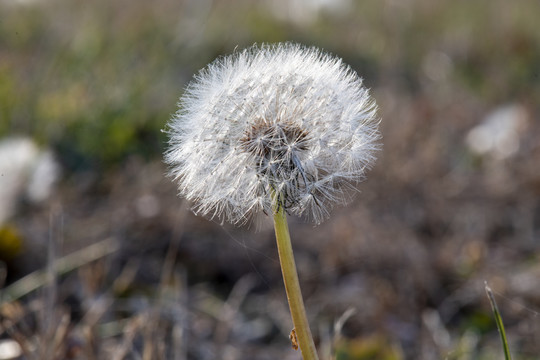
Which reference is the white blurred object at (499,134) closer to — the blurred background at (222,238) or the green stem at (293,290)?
the blurred background at (222,238)

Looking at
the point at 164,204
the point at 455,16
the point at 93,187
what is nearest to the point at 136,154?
the point at 93,187

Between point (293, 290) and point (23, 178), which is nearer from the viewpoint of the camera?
point (293, 290)

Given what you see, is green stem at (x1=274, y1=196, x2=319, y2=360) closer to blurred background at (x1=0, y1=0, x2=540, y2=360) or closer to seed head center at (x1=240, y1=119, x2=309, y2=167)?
seed head center at (x1=240, y1=119, x2=309, y2=167)

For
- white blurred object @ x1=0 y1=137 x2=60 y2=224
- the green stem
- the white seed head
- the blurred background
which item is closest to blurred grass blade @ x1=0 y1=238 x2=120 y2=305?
the blurred background

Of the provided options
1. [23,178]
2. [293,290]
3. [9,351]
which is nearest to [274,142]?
[293,290]

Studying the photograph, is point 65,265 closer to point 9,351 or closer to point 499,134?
point 9,351

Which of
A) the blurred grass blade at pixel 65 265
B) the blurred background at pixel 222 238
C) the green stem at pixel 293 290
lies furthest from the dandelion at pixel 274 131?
the blurred grass blade at pixel 65 265
